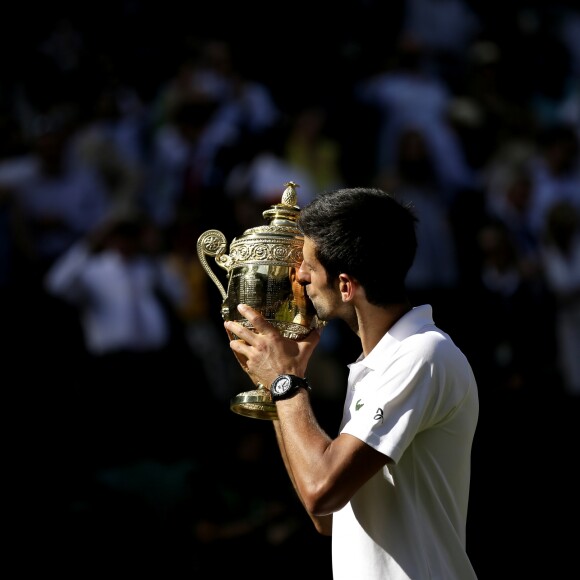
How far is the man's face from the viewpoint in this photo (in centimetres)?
292

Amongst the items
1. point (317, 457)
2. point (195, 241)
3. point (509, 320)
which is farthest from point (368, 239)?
point (195, 241)

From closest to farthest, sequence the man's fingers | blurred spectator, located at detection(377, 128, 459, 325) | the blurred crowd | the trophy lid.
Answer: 1. the man's fingers
2. the trophy lid
3. the blurred crowd
4. blurred spectator, located at detection(377, 128, 459, 325)

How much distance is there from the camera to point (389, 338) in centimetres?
289

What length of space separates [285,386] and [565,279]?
6477 mm

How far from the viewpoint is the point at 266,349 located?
3041mm

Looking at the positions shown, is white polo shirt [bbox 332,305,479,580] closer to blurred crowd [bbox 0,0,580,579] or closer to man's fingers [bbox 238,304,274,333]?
man's fingers [bbox 238,304,274,333]

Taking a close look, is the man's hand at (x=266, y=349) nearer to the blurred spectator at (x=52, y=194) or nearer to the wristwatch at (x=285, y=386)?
the wristwatch at (x=285, y=386)

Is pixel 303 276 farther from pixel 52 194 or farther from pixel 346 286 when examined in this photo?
pixel 52 194

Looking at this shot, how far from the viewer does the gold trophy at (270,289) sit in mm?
3215

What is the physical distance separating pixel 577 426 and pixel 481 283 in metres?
1.16

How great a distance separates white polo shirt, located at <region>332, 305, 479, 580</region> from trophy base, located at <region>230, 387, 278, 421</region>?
0.33m

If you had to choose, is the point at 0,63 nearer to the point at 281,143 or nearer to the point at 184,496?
the point at 281,143

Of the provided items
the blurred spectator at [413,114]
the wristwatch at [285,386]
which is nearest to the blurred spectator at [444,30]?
the blurred spectator at [413,114]

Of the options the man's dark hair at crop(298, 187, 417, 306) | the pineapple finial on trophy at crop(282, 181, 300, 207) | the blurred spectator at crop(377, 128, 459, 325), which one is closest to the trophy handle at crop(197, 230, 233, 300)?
the pineapple finial on trophy at crop(282, 181, 300, 207)
